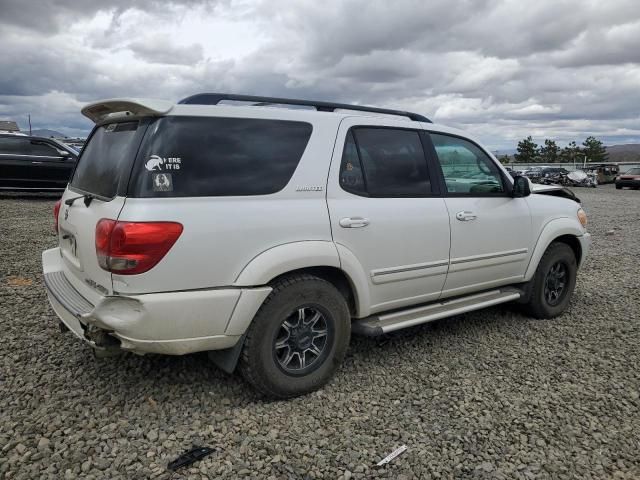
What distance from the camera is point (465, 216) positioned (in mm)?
3850

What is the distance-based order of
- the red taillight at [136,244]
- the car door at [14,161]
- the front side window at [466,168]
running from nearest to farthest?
the red taillight at [136,244], the front side window at [466,168], the car door at [14,161]

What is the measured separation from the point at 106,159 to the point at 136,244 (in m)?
0.88

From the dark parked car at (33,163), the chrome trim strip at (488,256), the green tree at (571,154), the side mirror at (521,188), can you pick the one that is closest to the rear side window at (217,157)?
the chrome trim strip at (488,256)

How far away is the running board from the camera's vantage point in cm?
341

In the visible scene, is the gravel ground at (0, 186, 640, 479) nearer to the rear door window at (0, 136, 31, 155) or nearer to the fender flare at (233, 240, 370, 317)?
the fender flare at (233, 240, 370, 317)

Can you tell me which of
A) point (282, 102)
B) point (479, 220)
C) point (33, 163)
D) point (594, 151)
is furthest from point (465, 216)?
point (594, 151)

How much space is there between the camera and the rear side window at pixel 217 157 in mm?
2676

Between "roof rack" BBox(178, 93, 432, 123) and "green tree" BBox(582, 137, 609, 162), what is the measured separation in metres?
59.0

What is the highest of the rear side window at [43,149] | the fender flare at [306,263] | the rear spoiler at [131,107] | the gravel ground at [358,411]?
the rear side window at [43,149]

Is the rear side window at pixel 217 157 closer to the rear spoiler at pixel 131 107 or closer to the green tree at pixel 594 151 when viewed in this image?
the rear spoiler at pixel 131 107

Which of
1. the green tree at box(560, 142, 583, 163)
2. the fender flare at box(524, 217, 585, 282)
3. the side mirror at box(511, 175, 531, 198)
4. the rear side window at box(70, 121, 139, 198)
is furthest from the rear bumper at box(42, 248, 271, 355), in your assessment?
the green tree at box(560, 142, 583, 163)

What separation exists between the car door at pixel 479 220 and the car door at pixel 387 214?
0.15 metres

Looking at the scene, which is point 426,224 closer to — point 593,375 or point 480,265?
point 480,265

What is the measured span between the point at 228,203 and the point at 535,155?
212 feet
